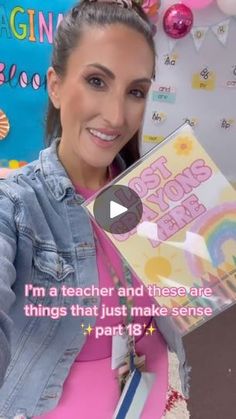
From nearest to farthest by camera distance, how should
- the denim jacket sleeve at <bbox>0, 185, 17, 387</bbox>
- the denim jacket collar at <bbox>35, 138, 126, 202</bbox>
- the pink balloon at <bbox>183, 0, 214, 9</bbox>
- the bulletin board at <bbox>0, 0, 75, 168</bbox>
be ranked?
the denim jacket sleeve at <bbox>0, 185, 17, 387</bbox> → the denim jacket collar at <bbox>35, 138, 126, 202</bbox> → the bulletin board at <bbox>0, 0, 75, 168</bbox> → the pink balloon at <bbox>183, 0, 214, 9</bbox>

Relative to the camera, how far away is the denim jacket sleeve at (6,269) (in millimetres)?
381

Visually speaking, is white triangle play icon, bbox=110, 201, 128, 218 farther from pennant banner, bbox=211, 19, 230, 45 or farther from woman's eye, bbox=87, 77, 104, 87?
pennant banner, bbox=211, 19, 230, 45

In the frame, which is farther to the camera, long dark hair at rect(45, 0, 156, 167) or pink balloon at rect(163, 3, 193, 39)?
pink balloon at rect(163, 3, 193, 39)

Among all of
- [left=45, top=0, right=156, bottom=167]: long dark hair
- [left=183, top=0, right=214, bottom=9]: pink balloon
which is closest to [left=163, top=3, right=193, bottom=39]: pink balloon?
[left=183, top=0, right=214, bottom=9]: pink balloon

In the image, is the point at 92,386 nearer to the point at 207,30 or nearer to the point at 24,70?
the point at 24,70

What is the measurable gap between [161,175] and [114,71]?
4.6 inches

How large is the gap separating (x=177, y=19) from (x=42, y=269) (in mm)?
1173

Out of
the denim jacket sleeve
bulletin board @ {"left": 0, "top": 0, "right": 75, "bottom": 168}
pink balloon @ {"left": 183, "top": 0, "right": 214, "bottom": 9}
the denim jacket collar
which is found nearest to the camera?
the denim jacket sleeve

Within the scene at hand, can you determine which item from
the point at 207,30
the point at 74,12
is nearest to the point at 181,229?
the point at 74,12

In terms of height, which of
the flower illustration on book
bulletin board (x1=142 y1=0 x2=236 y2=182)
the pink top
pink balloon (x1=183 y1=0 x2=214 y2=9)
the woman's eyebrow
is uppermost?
pink balloon (x1=183 y1=0 x2=214 y2=9)

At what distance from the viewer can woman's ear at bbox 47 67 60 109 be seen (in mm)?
489

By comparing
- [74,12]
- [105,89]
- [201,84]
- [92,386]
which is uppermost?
[201,84]

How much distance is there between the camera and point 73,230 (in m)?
0.48

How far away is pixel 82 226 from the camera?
18.9 inches
